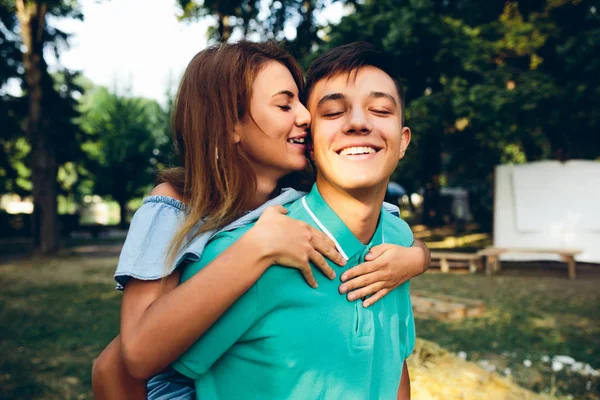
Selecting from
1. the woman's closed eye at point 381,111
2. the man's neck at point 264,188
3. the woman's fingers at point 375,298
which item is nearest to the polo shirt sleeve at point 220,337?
the woman's fingers at point 375,298

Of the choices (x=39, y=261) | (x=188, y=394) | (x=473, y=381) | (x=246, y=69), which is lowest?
(x=39, y=261)

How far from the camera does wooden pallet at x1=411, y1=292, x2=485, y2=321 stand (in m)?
8.38

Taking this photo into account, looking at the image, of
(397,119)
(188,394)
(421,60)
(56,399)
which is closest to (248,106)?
(397,119)

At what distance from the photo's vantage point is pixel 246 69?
2.18 metres

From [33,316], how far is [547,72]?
37.9ft

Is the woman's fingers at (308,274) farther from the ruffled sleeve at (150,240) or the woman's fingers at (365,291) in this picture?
the ruffled sleeve at (150,240)

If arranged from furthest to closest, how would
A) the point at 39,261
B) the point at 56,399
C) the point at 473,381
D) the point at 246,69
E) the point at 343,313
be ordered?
the point at 39,261
the point at 56,399
the point at 473,381
the point at 246,69
the point at 343,313

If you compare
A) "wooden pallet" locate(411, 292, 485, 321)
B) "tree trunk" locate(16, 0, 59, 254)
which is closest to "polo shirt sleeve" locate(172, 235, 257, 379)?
"wooden pallet" locate(411, 292, 485, 321)

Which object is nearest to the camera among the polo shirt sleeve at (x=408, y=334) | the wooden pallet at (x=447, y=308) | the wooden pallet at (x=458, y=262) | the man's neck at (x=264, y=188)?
the polo shirt sleeve at (x=408, y=334)

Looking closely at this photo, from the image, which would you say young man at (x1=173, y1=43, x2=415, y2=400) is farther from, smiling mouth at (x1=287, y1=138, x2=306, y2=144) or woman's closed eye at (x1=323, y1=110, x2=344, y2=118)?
smiling mouth at (x1=287, y1=138, x2=306, y2=144)

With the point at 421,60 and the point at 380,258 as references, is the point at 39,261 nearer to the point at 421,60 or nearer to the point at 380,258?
the point at 421,60

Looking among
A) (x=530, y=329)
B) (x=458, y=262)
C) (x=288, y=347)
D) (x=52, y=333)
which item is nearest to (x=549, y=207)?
(x=458, y=262)

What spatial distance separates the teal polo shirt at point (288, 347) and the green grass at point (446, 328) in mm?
4404

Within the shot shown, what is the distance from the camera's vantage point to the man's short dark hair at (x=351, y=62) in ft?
5.78
